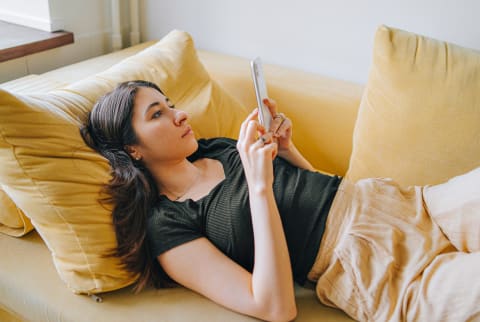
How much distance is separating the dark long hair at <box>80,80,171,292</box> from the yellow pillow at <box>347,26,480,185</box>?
2.27 ft

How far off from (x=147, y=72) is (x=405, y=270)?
0.90 metres

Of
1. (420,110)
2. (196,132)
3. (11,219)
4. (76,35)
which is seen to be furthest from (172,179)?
(76,35)

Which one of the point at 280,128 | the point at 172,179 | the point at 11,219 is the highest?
the point at 280,128

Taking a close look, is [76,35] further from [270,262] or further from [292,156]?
[270,262]

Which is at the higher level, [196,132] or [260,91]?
[260,91]

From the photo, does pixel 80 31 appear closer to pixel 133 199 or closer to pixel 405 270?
pixel 133 199

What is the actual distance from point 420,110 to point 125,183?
0.84 metres

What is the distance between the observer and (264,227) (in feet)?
3.46

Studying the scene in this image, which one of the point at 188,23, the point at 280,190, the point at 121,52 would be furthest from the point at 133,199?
the point at 188,23

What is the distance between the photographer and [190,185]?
128 cm

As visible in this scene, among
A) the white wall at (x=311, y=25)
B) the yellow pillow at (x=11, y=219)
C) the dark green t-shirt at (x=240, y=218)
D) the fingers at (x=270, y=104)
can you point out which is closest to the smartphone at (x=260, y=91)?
the fingers at (x=270, y=104)

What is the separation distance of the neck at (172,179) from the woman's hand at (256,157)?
0.81 ft

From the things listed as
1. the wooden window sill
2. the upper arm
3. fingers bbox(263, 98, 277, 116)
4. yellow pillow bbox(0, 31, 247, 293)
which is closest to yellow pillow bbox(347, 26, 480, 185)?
fingers bbox(263, 98, 277, 116)

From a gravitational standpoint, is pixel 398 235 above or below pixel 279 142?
below
